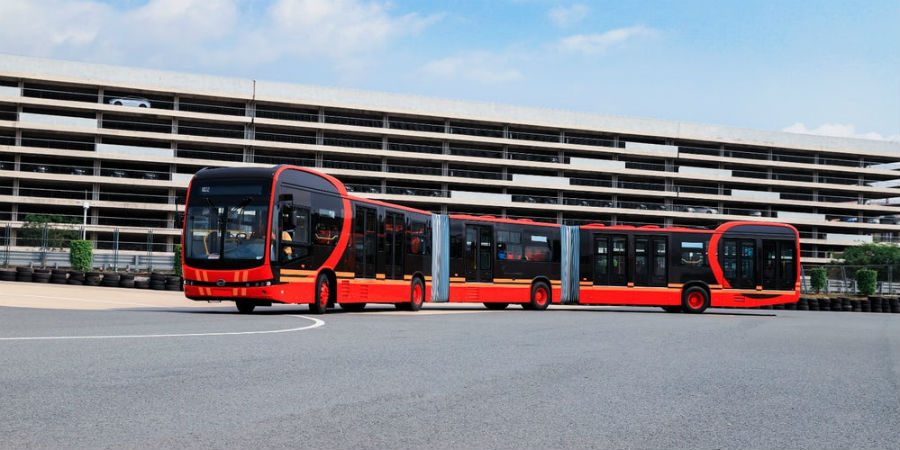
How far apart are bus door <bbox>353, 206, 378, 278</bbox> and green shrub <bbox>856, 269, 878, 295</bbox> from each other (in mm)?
38657

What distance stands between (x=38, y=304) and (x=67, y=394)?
16101 mm

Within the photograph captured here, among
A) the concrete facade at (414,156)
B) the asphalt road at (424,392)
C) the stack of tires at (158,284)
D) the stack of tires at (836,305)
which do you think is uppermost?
the concrete facade at (414,156)

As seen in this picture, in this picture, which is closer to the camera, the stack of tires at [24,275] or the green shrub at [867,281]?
the stack of tires at [24,275]

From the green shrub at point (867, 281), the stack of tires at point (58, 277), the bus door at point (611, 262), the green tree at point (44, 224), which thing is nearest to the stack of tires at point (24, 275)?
the stack of tires at point (58, 277)

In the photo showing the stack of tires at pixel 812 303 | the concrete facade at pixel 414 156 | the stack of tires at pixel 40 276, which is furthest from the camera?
the concrete facade at pixel 414 156

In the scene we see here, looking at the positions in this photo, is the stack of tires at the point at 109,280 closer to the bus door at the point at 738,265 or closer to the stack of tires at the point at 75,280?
the stack of tires at the point at 75,280

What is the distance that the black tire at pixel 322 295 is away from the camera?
19641 millimetres

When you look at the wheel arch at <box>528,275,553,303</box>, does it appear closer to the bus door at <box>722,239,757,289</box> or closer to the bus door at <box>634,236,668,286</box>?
the bus door at <box>634,236,668,286</box>

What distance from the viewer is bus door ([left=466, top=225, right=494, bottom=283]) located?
26.6m

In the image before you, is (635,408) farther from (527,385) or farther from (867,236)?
(867,236)

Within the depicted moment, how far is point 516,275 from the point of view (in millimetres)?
27359

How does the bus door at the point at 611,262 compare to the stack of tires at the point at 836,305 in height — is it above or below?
above

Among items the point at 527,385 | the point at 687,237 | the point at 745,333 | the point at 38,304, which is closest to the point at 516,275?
the point at 687,237

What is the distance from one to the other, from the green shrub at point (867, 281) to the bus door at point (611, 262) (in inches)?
1129
